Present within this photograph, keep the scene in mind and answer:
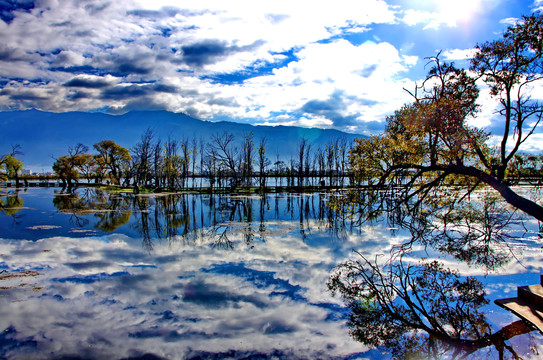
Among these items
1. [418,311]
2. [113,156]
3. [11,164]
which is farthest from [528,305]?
[11,164]

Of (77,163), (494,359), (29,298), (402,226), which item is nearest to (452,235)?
(402,226)

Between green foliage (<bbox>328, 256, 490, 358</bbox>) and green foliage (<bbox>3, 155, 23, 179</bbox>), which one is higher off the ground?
green foliage (<bbox>3, 155, 23, 179</bbox>)

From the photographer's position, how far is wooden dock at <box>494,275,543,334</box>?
7129mm

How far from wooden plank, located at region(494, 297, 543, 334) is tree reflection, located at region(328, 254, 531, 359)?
0.21m

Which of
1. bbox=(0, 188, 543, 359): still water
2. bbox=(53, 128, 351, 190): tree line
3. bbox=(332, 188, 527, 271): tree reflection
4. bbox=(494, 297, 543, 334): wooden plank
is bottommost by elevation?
bbox=(332, 188, 527, 271): tree reflection

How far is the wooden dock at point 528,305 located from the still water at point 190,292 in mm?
269

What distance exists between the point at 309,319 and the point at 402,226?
1598 centimetres

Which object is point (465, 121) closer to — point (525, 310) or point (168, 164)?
point (525, 310)

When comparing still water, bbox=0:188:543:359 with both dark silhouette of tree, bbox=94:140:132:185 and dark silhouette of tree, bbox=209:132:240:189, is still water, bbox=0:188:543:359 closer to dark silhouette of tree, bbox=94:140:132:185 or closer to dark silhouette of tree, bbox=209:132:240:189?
dark silhouette of tree, bbox=209:132:240:189

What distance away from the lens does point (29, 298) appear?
8781 millimetres

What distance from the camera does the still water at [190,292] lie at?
6.55m

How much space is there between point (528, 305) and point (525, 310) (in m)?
0.29

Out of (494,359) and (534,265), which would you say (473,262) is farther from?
(494,359)

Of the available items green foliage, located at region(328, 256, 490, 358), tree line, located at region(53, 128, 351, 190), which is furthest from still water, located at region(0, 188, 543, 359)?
tree line, located at region(53, 128, 351, 190)
